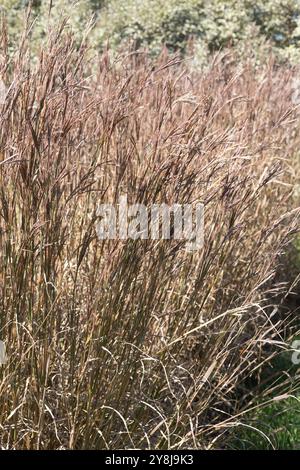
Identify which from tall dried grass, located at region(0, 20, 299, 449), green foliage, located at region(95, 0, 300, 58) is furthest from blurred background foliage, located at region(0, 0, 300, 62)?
tall dried grass, located at region(0, 20, 299, 449)

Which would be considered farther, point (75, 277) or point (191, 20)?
point (191, 20)

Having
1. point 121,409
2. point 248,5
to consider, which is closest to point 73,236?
point 121,409

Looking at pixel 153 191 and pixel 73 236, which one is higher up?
pixel 153 191

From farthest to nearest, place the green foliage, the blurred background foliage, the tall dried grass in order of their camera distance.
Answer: the green foliage
the blurred background foliage
the tall dried grass

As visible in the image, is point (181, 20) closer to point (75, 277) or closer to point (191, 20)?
point (191, 20)

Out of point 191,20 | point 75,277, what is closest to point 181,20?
point 191,20

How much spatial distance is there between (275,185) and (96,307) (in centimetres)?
197

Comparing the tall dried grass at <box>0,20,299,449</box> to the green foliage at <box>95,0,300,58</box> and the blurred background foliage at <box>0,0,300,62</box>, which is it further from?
the blurred background foliage at <box>0,0,300,62</box>

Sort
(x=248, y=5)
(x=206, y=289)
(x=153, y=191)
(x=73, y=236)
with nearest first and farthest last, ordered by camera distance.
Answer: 1. (x=153, y=191)
2. (x=73, y=236)
3. (x=206, y=289)
4. (x=248, y=5)

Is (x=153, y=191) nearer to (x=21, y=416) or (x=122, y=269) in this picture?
(x=122, y=269)

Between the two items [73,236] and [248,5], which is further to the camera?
[248,5]

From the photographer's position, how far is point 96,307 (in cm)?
193

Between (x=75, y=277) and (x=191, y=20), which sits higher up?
(x=191, y=20)

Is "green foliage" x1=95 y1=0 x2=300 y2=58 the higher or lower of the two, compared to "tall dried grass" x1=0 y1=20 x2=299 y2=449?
higher
